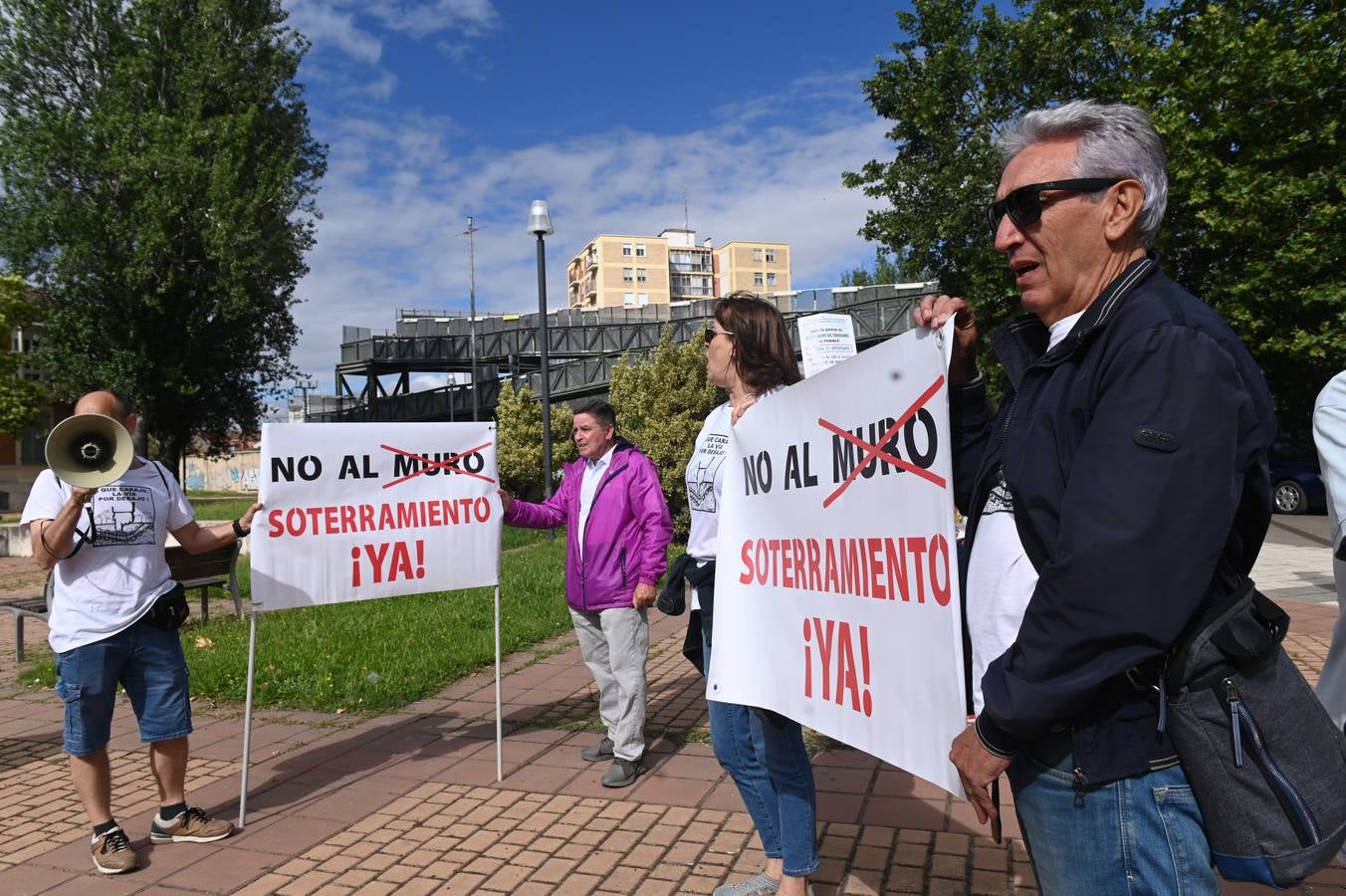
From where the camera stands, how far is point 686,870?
3594 mm

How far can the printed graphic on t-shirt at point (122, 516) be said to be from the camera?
3916 mm

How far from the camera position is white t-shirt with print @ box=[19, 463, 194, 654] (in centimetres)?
385

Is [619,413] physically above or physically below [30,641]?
above

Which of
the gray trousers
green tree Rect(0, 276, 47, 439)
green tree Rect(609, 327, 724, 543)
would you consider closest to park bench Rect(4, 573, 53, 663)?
the gray trousers

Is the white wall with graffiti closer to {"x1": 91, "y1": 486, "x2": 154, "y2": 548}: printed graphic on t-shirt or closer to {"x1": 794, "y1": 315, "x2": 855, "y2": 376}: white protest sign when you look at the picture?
{"x1": 794, "y1": 315, "x2": 855, "y2": 376}: white protest sign

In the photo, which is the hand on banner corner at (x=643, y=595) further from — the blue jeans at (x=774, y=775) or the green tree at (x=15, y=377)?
the green tree at (x=15, y=377)

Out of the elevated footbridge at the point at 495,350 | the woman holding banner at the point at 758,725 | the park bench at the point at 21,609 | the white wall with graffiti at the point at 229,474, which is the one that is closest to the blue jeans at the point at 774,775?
the woman holding banner at the point at 758,725

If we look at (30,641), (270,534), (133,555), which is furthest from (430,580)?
(30,641)

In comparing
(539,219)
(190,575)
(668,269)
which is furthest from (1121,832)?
(668,269)

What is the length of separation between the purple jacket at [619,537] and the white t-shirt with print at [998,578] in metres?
2.85

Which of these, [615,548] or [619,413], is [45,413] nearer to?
[619,413]

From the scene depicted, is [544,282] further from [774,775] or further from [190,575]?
[774,775]

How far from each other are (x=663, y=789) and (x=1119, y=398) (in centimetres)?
353

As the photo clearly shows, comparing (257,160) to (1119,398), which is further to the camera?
(257,160)
